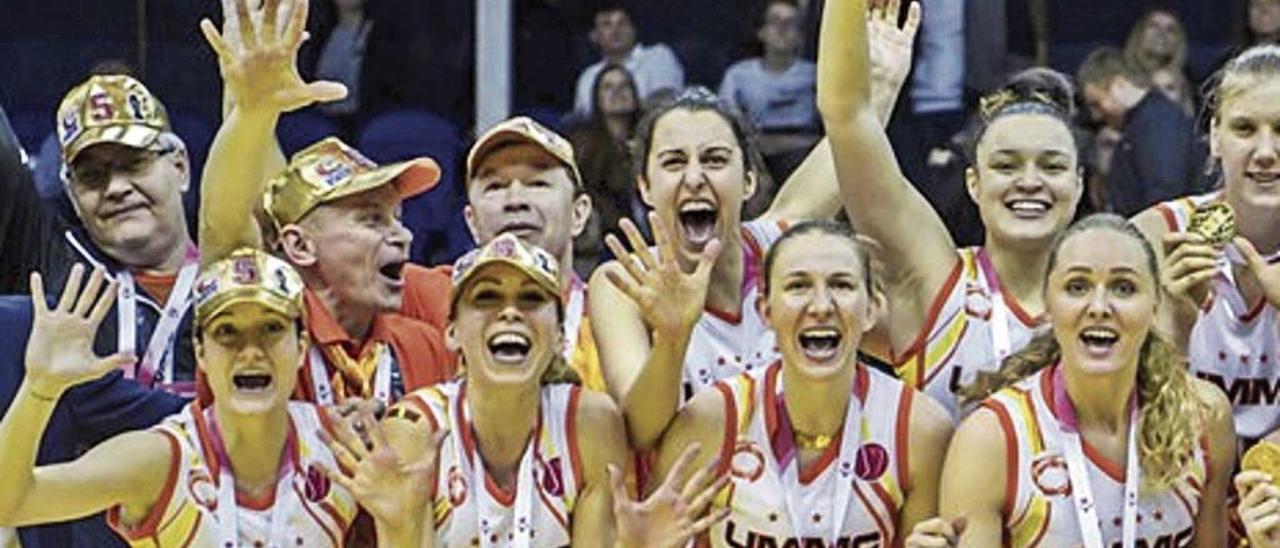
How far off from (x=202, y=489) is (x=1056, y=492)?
1513 mm

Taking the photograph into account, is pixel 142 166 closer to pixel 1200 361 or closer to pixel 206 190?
pixel 206 190

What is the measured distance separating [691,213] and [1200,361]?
1.01 meters

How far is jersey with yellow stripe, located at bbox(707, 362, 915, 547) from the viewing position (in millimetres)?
6234

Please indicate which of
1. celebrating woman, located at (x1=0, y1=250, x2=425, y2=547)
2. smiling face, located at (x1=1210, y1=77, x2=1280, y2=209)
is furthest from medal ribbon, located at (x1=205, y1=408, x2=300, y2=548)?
smiling face, located at (x1=1210, y1=77, x2=1280, y2=209)

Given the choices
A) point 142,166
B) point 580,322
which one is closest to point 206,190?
point 142,166

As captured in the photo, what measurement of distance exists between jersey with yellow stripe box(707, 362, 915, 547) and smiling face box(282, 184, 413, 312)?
32.3 inches

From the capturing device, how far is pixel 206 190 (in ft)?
21.6

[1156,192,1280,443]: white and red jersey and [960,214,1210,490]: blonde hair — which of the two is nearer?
[960,214,1210,490]: blonde hair

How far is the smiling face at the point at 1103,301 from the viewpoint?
20.3ft

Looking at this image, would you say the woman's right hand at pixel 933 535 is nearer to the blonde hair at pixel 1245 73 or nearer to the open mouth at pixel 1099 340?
the open mouth at pixel 1099 340

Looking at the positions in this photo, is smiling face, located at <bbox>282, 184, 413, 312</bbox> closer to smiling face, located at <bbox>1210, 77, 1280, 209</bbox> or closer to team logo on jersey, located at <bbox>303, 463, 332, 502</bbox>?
team logo on jersey, located at <bbox>303, 463, 332, 502</bbox>

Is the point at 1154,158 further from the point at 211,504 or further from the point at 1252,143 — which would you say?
the point at 211,504

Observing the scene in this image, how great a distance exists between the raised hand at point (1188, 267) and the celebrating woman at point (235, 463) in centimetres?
145

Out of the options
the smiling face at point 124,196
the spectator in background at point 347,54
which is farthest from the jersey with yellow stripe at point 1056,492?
the spectator in background at point 347,54
